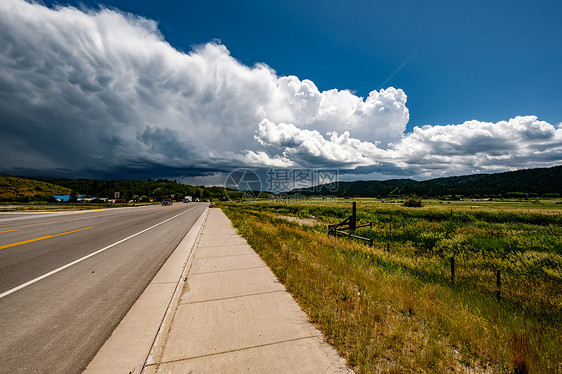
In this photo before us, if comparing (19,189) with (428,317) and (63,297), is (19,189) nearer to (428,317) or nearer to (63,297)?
(63,297)

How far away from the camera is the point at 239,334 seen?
3.49 meters

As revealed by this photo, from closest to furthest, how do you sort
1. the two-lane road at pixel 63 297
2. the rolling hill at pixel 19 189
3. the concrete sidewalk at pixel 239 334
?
the concrete sidewalk at pixel 239 334
the two-lane road at pixel 63 297
the rolling hill at pixel 19 189

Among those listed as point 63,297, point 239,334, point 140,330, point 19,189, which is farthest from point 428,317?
point 19,189

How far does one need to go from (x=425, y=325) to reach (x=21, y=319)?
7.23 m

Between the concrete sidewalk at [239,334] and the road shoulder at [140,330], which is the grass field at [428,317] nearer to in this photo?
the concrete sidewalk at [239,334]

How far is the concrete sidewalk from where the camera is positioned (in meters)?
2.83

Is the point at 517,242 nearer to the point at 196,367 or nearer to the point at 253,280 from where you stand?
the point at 253,280

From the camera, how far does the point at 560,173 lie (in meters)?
138

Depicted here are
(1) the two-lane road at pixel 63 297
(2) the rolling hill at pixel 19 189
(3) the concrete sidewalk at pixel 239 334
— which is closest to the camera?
(3) the concrete sidewalk at pixel 239 334

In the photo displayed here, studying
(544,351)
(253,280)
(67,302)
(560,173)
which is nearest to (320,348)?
(253,280)

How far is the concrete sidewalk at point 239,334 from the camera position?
283 cm

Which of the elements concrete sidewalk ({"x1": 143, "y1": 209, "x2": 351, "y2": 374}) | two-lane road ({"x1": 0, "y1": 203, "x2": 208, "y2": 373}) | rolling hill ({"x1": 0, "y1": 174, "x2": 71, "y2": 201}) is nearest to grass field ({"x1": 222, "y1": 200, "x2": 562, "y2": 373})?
concrete sidewalk ({"x1": 143, "y1": 209, "x2": 351, "y2": 374})

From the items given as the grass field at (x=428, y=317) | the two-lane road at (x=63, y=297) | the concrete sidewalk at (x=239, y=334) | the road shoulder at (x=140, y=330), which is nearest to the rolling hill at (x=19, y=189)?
the two-lane road at (x=63, y=297)

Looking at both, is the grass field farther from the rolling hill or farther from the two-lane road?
the rolling hill
